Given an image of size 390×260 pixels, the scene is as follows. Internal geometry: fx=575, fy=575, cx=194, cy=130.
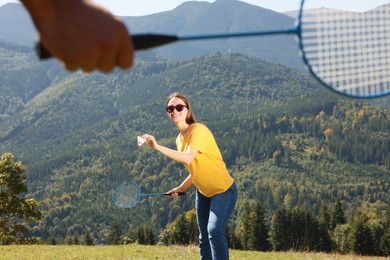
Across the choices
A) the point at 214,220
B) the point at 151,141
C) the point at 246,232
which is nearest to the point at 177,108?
the point at 151,141

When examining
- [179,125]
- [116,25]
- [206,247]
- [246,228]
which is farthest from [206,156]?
[246,228]

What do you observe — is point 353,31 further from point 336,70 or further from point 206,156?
point 206,156

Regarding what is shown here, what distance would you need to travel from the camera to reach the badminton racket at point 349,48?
3330 millimetres

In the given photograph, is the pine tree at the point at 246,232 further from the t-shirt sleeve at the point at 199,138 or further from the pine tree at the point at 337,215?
the t-shirt sleeve at the point at 199,138

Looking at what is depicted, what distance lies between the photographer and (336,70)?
353 cm

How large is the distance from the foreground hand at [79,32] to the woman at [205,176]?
4.40 m

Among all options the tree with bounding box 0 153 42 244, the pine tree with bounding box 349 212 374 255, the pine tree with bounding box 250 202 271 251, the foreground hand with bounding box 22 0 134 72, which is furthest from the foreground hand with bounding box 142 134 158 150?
the pine tree with bounding box 250 202 271 251

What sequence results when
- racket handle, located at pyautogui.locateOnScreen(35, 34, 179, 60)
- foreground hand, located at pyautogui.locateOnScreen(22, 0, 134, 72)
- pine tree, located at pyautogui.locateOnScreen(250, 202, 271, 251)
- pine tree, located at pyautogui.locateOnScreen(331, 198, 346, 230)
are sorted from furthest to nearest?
pine tree, located at pyautogui.locateOnScreen(331, 198, 346, 230), pine tree, located at pyautogui.locateOnScreen(250, 202, 271, 251), racket handle, located at pyautogui.locateOnScreen(35, 34, 179, 60), foreground hand, located at pyautogui.locateOnScreen(22, 0, 134, 72)

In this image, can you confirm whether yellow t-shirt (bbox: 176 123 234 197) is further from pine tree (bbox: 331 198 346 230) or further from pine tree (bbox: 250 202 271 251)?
pine tree (bbox: 331 198 346 230)

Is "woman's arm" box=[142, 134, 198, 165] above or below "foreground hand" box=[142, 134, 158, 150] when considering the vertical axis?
below

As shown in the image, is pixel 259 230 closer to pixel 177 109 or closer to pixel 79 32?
pixel 177 109

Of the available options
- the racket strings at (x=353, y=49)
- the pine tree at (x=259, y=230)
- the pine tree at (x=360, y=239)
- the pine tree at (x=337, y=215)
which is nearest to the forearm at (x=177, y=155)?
the racket strings at (x=353, y=49)

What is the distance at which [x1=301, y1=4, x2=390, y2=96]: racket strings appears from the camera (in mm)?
3445

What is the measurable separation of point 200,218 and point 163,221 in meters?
190
